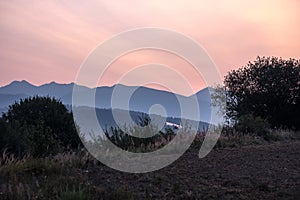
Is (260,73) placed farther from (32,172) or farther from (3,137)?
(32,172)

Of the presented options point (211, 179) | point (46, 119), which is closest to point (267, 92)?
point (46, 119)

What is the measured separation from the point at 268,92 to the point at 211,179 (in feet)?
62.4

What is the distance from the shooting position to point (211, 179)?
710cm

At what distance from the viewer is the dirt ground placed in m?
6.21

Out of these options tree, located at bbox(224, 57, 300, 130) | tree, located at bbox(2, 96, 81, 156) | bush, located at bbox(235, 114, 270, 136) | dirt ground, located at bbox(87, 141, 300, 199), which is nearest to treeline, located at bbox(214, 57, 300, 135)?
tree, located at bbox(224, 57, 300, 130)

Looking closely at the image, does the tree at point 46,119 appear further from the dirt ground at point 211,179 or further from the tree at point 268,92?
the tree at point 268,92

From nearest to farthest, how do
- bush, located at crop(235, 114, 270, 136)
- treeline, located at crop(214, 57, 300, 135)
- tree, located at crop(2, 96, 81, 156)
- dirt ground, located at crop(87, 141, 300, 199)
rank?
dirt ground, located at crop(87, 141, 300, 199), tree, located at crop(2, 96, 81, 156), bush, located at crop(235, 114, 270, 136), treeline, located at crop(214, 57, 300, 135)

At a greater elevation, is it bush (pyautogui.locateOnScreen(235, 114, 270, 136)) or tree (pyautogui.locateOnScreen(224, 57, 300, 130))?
tree (pyautogui.locateOnScreen(224, 57, 300, 130))

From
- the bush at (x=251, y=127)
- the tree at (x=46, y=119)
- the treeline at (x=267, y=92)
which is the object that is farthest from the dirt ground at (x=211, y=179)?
the treeline at (x=267, y=92)

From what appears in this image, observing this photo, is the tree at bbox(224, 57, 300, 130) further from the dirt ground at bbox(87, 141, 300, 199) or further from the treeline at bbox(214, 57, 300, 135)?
the dirt ground at bbox(87, 141, 300, 199)

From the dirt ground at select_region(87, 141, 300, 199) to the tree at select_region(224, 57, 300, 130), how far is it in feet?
47.7

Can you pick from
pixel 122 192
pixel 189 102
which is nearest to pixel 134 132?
pixel 189 102

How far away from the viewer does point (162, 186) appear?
21.6 ft

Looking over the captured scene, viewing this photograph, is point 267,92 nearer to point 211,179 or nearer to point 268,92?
point 268,92
